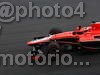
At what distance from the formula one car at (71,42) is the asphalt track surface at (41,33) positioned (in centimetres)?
15

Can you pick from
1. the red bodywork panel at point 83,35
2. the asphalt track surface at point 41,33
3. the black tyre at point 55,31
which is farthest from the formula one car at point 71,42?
the black tyre at point 55,31

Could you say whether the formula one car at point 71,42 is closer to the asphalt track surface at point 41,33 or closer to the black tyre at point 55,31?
the asphalt track surface at point 41,33

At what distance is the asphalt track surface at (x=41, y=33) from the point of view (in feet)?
20.6

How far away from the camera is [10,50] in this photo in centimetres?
702

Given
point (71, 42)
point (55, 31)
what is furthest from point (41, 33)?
point (71, 42)

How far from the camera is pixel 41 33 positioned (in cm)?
754

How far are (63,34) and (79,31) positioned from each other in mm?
267

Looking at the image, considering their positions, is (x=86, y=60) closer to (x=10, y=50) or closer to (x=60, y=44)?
(x=60, y=44)

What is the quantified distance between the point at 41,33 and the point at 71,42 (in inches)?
41.2

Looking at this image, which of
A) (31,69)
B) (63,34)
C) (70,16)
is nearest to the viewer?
(31,69)

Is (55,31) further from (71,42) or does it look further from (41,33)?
(71,42)

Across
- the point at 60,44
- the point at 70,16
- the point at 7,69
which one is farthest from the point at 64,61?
the point at 70,16

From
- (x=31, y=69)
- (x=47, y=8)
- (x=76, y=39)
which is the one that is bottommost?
(x=31, y=69)

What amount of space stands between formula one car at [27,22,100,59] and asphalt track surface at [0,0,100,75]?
15 centimetres
